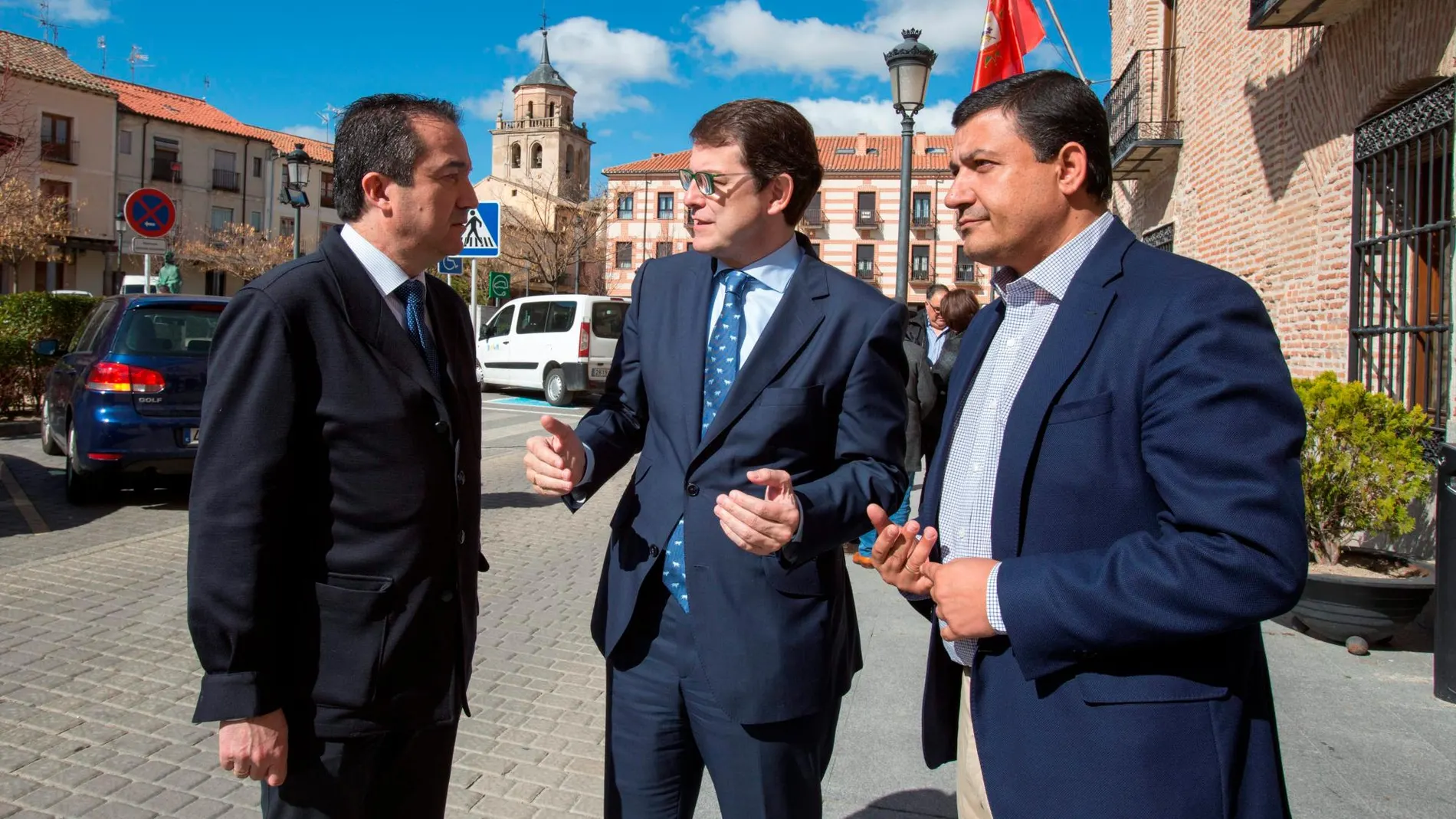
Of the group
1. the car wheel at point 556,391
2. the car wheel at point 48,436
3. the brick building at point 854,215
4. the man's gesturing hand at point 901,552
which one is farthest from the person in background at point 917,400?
the brick building at point 854,215

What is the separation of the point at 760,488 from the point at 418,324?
841 millimetres

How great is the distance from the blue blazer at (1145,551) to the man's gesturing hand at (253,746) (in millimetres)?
1305

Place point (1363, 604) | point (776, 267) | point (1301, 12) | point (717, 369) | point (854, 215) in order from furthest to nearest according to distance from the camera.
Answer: point (854, 215) → point (1301, 12) → point (1363, 604) → point (776, 267) → point (717, 369)

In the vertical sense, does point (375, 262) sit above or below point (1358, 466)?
above

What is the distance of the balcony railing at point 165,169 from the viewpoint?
52.7 metres

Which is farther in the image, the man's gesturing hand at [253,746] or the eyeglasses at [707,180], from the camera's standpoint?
the eyeglasses at [707,180]

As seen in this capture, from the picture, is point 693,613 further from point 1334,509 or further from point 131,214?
point 131,214

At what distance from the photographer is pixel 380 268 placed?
7.31 ft

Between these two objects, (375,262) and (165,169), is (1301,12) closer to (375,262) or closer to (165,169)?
(375,262)

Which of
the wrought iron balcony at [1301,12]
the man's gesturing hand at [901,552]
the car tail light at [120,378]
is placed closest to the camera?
the man's gesturing hand at [901,552]

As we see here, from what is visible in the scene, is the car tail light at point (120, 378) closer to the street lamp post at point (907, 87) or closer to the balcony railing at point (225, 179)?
the street lamp post at point (907, 87)

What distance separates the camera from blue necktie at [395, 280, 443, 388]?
2248mm

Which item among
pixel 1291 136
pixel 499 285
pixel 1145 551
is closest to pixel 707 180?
pixel 1145 551

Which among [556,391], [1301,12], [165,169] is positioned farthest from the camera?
[165,169]
